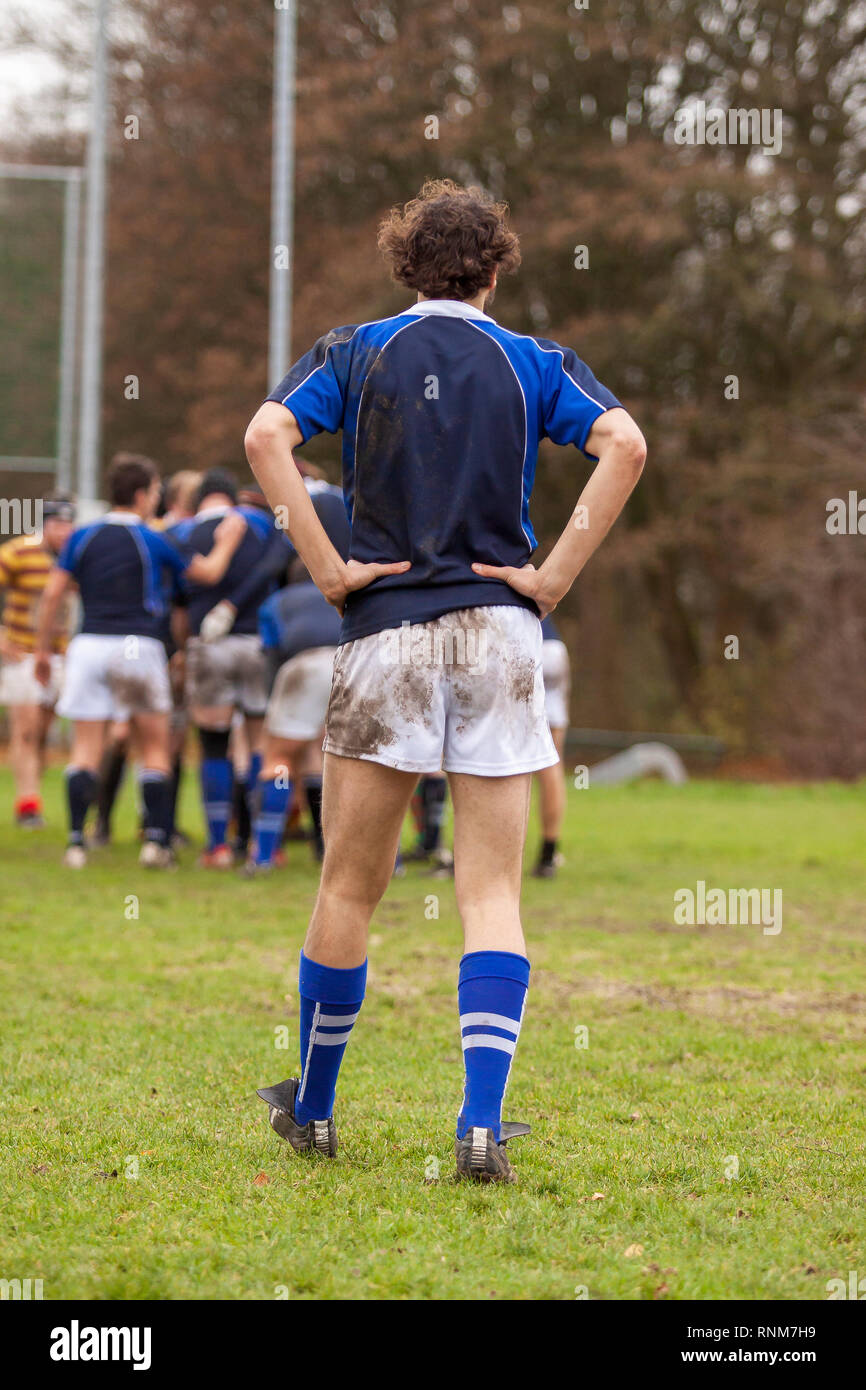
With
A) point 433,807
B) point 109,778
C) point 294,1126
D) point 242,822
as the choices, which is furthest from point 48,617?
point 294,1126

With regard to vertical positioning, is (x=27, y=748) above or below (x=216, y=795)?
above

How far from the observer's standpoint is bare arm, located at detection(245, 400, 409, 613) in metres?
3.51

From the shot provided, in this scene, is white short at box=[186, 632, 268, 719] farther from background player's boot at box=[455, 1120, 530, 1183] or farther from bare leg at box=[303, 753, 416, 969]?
background player's boot at box=[455, 1120, 530, 1183]

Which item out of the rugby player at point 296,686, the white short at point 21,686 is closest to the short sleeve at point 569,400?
the rugby player at point 296,686

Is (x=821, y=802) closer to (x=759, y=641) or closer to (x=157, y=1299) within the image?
(x=759, y=641)

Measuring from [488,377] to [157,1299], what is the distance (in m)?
2.02

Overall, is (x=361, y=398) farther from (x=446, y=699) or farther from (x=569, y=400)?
(x=446, y=699)

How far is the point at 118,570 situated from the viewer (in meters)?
8.88

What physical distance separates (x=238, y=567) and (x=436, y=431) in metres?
5.92

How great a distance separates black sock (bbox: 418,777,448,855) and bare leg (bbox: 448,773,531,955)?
5.60 meters

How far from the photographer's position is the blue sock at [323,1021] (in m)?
3.65

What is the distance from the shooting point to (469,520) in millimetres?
3545

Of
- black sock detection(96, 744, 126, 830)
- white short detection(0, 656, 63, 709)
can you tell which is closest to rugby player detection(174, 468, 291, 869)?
black sock detection(96, 744, 126, 830)
